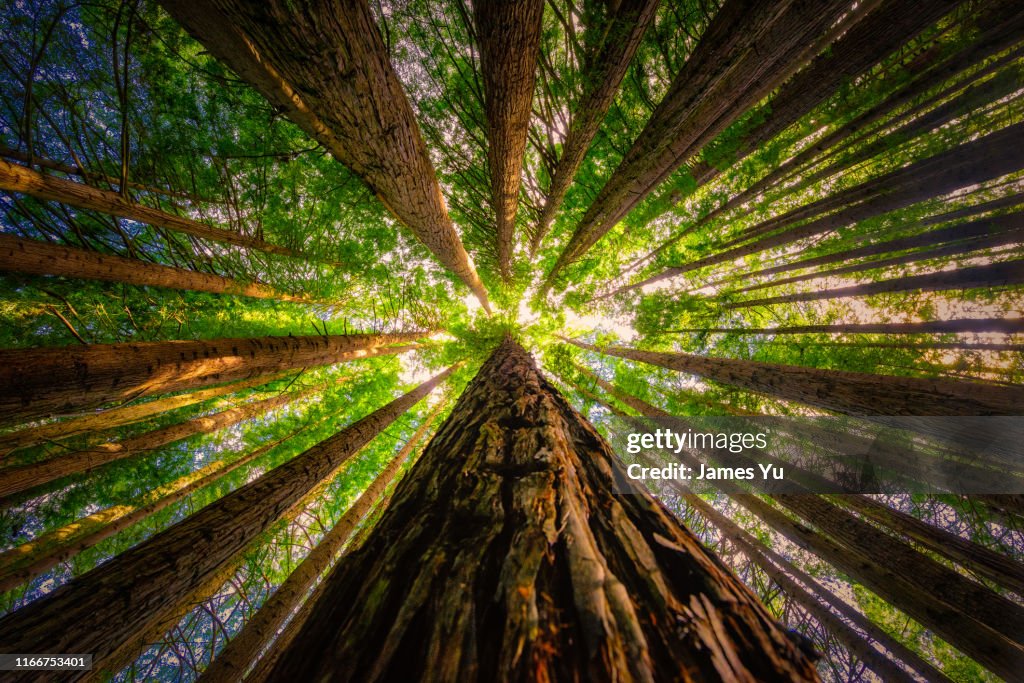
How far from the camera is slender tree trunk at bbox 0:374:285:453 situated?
4.18 meters

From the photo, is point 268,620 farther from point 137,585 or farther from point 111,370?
point 111,370

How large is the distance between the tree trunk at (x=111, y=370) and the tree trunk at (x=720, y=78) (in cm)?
390

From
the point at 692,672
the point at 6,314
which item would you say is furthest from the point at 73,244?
the point at 692,672

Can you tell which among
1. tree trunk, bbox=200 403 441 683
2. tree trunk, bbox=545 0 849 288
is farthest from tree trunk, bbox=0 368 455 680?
tree trunk, bbox=545 0 849 288

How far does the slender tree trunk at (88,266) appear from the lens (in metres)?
3.15

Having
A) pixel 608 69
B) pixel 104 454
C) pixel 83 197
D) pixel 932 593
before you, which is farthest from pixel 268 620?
pixel 932 593

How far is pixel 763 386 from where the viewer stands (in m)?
3.69

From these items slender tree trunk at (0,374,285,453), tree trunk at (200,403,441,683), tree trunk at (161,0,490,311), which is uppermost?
tree trunk at (161,0,490,311)

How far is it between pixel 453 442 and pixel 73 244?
223 inches

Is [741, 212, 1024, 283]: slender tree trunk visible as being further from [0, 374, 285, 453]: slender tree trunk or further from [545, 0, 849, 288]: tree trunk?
[0, 374, 285, 453]: slender tree trunk

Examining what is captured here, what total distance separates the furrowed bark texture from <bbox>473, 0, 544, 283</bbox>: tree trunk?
2.64m

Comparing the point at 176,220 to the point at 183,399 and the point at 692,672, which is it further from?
the point at 692,672

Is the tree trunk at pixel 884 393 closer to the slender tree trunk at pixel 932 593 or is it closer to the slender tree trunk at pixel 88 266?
the slender tree trunk at pixel 932 593

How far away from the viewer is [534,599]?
2.11 feet
